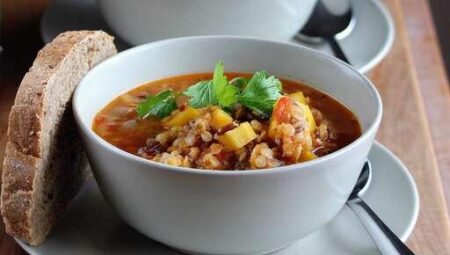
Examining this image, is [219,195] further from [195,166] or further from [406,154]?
[406,154]

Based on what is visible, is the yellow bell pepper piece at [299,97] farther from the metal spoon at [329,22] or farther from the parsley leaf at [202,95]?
the metal spoon at [329,22]

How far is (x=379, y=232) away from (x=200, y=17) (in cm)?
75

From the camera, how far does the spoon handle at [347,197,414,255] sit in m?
1.43

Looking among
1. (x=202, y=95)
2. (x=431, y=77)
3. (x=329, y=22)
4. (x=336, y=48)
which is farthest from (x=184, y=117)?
(x=431, y=77)

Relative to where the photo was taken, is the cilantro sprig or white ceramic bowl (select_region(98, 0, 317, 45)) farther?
white ceramic bowl (select_region(98, 0, 317, 45))

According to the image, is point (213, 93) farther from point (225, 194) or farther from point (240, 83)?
point (225, 194)

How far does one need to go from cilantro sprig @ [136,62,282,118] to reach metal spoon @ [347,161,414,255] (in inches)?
9.3

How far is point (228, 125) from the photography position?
144cm

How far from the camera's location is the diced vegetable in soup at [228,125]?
1398mm

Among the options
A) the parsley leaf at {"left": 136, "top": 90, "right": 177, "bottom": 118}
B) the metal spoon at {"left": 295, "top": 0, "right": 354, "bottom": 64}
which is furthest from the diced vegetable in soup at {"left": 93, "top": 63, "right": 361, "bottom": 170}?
the metal spoon at {"left": 295, "top": 0, "right": 354, "bottom": 64}

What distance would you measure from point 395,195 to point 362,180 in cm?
7

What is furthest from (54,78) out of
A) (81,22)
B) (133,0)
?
(81,22)

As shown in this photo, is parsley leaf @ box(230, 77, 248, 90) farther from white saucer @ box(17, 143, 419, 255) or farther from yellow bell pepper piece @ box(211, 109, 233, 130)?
white saucer @ box(17, 143, 419, 255)

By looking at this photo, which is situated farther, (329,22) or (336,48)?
(329,22)
